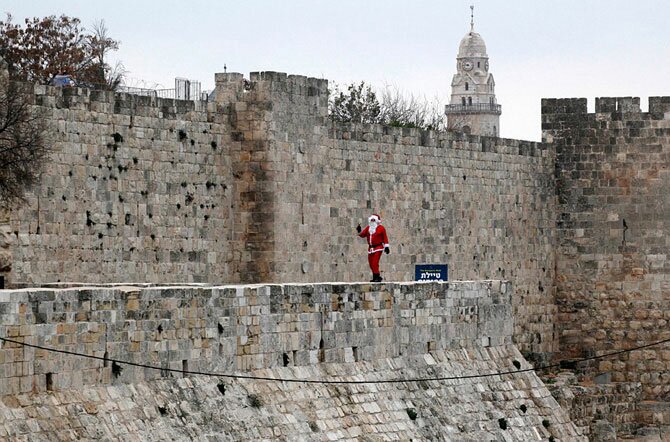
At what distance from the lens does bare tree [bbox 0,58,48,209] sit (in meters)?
22.3

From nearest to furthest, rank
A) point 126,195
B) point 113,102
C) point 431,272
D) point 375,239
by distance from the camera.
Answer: point 375,239 < point 113,102 < point 126,195 < point 431,272

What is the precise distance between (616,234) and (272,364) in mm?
14678

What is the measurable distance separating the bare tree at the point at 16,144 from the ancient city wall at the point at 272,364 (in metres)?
4.22

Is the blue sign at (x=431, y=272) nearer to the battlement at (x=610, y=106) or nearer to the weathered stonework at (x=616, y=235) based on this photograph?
the weathered stonework at (x=616, y=235)

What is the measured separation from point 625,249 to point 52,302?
59.2 ft

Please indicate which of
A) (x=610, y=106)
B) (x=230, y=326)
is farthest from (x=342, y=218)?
(x=230, y=326)

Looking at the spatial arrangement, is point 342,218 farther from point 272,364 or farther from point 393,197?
point 272,364

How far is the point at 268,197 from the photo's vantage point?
87.9 feet

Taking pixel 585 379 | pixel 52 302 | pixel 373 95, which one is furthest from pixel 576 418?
pixel 373 95

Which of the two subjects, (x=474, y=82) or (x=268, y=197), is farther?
(x=474, y=82)

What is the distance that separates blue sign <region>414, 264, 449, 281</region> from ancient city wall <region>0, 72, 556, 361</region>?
0.13m

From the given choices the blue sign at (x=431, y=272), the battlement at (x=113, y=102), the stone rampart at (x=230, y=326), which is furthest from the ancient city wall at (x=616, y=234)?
the stone rampart at (x=230, y=326)

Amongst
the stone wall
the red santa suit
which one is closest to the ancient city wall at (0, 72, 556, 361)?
the stone wall

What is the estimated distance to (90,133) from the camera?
78.8 feet
